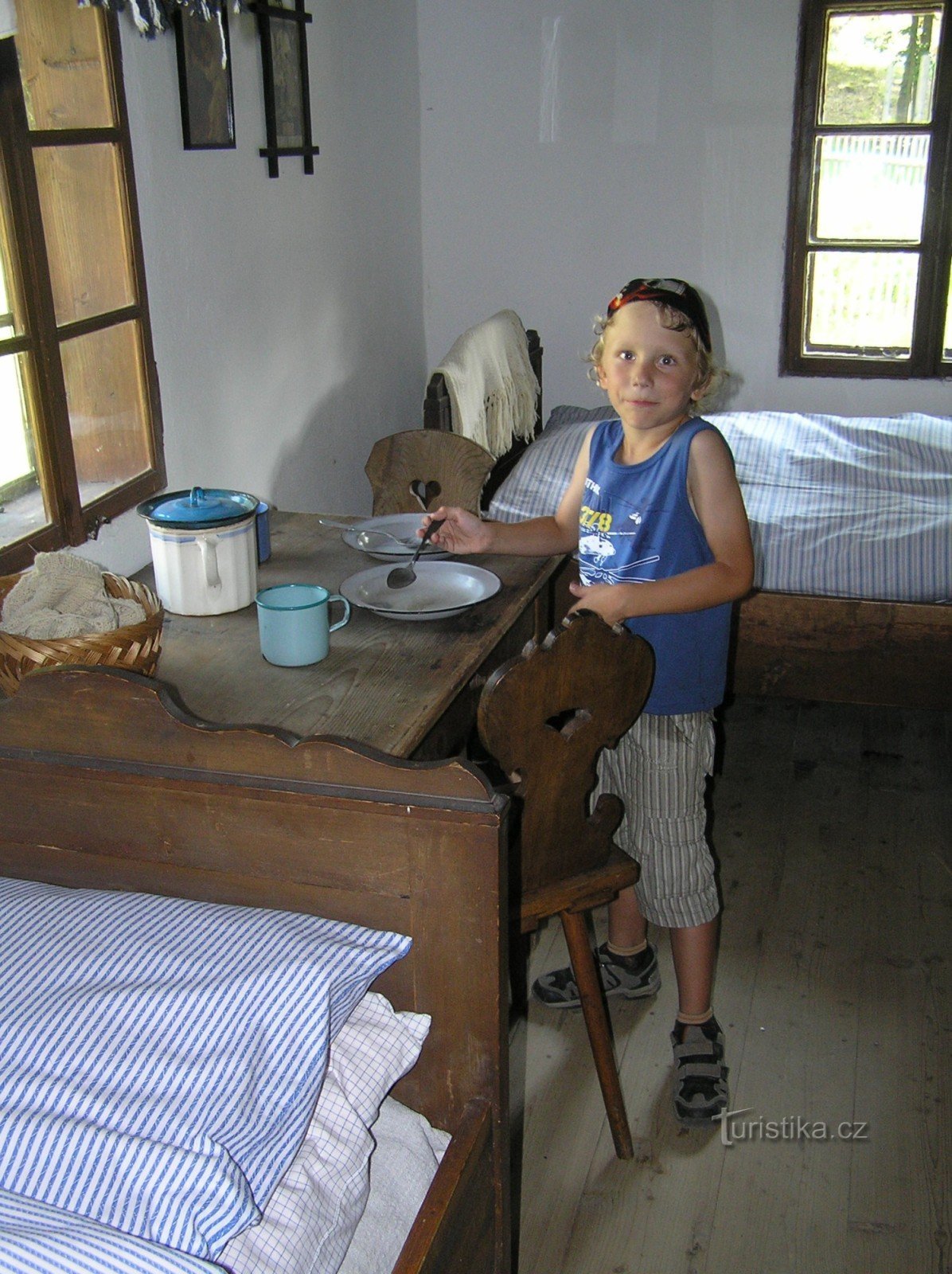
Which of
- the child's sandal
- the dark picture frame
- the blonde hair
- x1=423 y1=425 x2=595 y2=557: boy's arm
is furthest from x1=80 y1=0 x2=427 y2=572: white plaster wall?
the child's sandal

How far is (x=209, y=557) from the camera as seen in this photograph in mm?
1579

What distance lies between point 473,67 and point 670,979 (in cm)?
276

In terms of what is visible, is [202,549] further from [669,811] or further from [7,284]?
[669,811]

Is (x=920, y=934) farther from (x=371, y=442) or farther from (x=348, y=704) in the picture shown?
(x=371, y=442)

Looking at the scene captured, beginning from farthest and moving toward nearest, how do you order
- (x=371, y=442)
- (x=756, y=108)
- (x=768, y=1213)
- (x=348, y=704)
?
(x=756, y=108), (x=371, y=442), (x=768, y=1213), (x=348, y=704)

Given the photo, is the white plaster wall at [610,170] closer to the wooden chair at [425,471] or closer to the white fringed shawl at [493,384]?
the white fringed shawl at [493,384]

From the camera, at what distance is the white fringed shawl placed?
8.81ft

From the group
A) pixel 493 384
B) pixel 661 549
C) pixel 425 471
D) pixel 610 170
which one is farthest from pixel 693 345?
pixel 610 170

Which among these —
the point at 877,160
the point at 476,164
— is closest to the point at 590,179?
the point at 476,164

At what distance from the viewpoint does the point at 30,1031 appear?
2.79ft

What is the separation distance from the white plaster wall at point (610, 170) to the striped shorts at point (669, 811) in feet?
7.41

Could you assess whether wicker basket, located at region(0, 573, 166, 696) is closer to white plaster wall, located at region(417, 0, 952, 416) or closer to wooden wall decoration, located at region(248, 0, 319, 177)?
wooden wall decoration, located at region(248, 0, 319, 177)

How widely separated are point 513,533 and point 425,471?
0.52m

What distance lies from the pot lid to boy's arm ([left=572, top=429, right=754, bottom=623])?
1.59 ft
